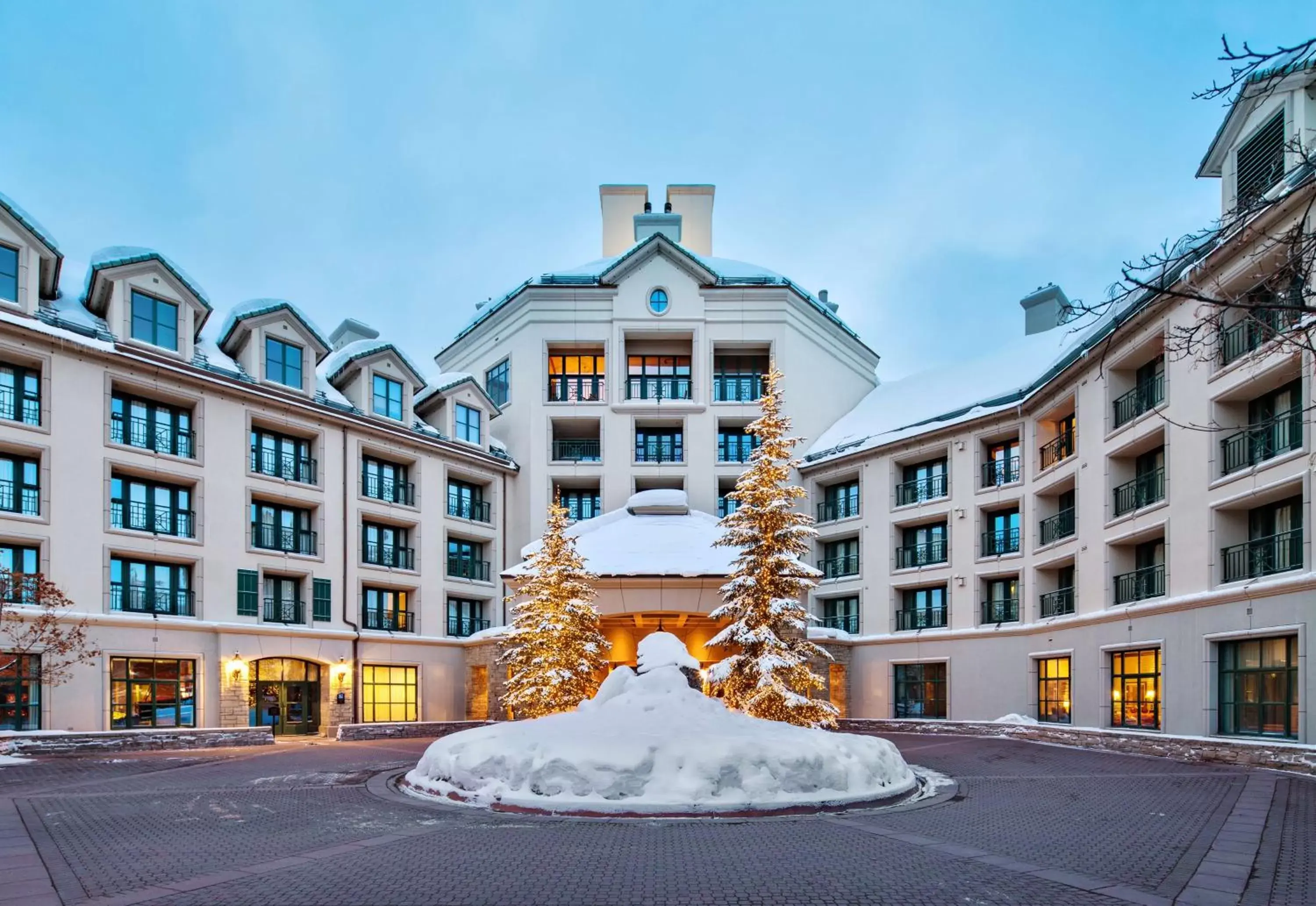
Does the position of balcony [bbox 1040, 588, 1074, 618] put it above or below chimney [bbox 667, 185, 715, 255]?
below

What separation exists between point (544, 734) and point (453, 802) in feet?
5.54

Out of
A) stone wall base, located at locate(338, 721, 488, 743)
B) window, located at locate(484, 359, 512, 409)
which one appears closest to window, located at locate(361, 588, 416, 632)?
stone wall base, located at locate(338, 721, 488, 743)

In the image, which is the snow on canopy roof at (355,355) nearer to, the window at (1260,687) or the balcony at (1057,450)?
the balcony at (1057,450)

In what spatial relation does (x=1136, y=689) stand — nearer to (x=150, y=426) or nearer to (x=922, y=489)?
(x=922, y=489)

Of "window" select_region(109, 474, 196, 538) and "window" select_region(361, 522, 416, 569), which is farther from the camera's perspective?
"window" select_region(361, 522, 416, 569)

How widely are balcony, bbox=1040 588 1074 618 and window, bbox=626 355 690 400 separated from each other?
1770 cm

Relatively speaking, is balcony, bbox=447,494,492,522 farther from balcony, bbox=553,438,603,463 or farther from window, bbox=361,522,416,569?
balcony, bbox=553,438,603,463

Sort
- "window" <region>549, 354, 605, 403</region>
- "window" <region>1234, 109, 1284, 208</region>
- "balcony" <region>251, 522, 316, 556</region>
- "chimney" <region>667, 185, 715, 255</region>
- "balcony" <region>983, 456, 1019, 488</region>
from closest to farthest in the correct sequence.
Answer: "window" <region>1234, 109, 1284, 208</region> → "balcony" <region>251, 522, 316, 556</region> → "balcony" <region>983, 456, 1019, 488</region> → "window" <region>549, 354, 605, 403</region> → "chimney" <region>667, 185, 715, 255</region>

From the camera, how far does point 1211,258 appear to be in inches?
842

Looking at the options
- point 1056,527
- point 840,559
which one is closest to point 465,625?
point 840,559

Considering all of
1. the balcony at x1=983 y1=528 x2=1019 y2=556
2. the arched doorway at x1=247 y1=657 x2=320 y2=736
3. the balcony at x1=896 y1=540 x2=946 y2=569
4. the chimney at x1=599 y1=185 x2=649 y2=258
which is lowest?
the arched doorway at x1=247 y1=657 x2=320 y2=736

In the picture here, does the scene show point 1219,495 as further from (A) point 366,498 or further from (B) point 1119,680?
(A) point 366,498

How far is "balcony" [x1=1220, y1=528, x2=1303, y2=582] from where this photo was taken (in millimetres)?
20438

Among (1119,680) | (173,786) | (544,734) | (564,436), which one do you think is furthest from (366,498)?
(1119,680)
